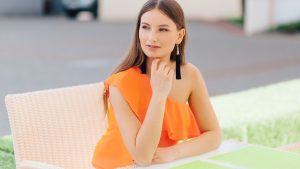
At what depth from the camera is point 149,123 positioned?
2.30 m

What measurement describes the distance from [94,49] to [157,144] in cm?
1063

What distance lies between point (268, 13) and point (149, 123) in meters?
16.6

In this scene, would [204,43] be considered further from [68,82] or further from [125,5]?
[125,5]

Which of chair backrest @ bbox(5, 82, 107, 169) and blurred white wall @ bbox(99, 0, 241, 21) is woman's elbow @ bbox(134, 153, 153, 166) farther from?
blurred white wall @ bbox(99, 0, 241, 21)

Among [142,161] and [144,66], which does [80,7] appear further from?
[142,161]

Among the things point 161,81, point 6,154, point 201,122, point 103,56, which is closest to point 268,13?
point 103,56

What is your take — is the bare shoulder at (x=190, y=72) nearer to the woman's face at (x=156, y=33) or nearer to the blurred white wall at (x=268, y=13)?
the woman's face at (x=156, y=33)

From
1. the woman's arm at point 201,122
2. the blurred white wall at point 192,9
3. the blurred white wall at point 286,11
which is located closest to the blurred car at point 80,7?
the blurred white wall at point 192,9

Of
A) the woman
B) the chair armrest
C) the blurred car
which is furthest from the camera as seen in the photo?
the blurred car

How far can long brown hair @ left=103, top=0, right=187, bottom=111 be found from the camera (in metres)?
2.39

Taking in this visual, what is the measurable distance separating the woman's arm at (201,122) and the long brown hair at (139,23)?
0.11 m

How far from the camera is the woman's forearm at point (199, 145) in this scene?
2.41 metres

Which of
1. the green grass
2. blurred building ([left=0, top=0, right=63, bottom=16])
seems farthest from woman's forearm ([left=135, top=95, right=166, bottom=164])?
blurred building ([left=0, top=0, right=63, bottom=16])

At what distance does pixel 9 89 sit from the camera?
796cm
